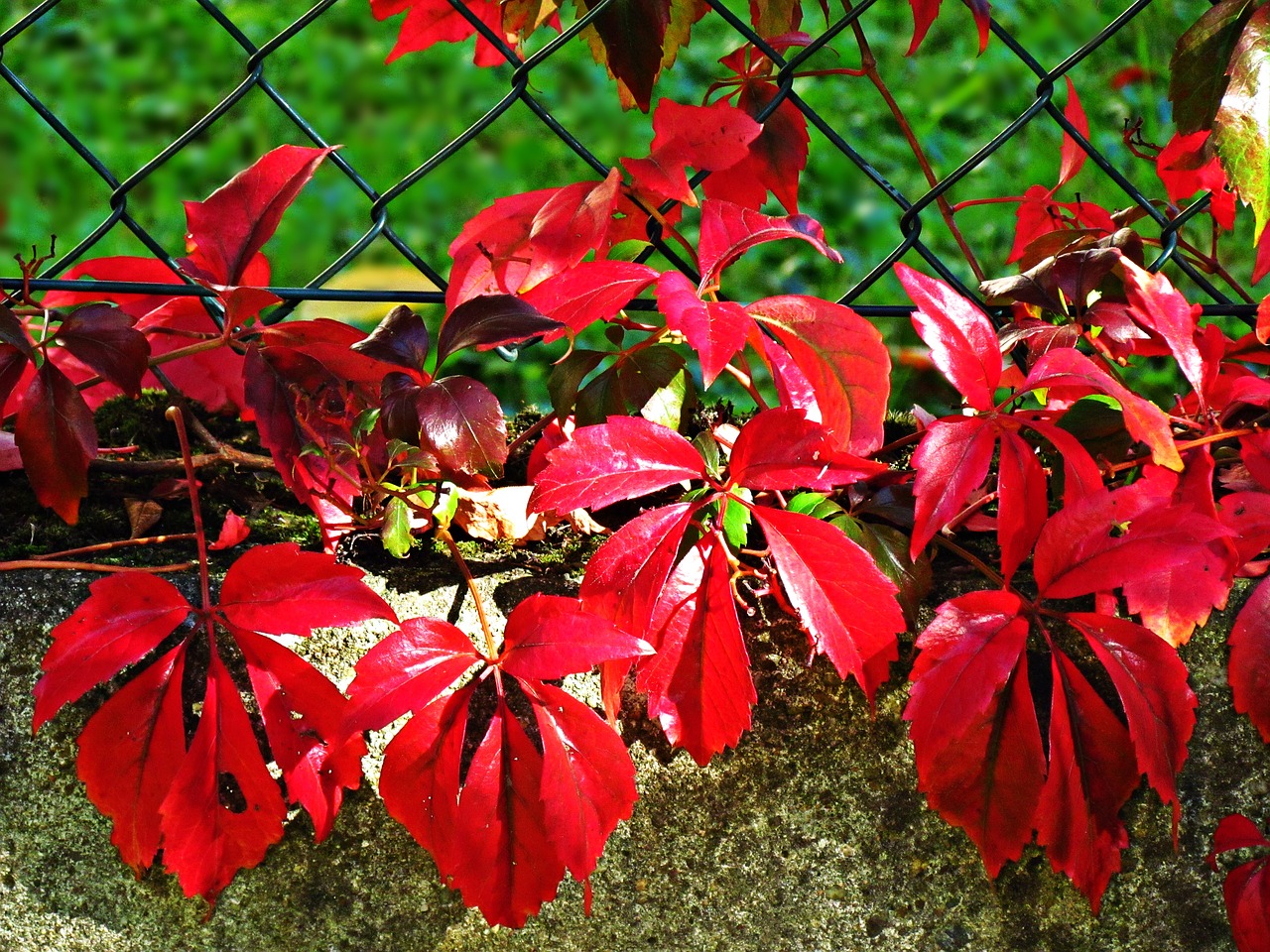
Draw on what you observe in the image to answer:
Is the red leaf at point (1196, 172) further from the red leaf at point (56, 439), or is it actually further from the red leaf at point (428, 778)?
the red leaf at point (56, 439)

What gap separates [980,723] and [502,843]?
0.36m

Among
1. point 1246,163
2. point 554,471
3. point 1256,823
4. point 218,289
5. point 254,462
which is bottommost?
point 1256,823

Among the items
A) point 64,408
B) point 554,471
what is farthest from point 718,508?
point 64,408

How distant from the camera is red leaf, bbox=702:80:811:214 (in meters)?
1.07

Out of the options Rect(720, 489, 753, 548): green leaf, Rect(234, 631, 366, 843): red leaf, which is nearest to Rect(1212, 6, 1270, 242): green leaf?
Rect(720, 489, 753, 548): green leaf

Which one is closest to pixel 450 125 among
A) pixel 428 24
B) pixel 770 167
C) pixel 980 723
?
pixel 428 24

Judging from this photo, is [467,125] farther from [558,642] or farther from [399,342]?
[558,642]

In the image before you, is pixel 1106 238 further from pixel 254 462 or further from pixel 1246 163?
pixel 254 462

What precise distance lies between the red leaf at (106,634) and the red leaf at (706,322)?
428mm

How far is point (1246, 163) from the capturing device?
0.85 m

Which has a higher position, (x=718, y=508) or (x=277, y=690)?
(x=277, y=690)

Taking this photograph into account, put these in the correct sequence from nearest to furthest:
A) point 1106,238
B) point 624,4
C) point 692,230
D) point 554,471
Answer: point 554,471 < point 624,4 < point 1106,238 < point 692,230

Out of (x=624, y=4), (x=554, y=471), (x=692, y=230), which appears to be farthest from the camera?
(x=692, y=230)

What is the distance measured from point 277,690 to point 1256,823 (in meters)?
0.83
